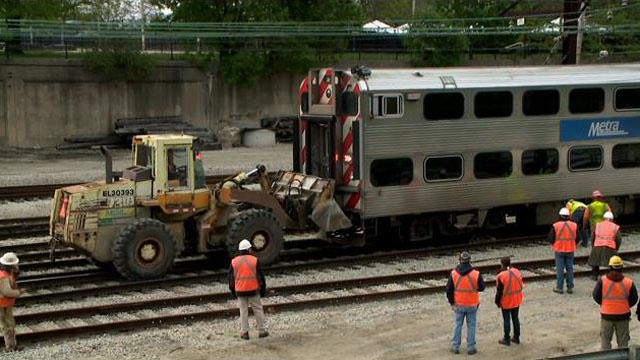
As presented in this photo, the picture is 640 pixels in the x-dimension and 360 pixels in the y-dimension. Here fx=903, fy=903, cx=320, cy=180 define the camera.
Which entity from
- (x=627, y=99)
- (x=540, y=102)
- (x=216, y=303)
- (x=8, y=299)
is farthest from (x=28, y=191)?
(x=627, y=99)

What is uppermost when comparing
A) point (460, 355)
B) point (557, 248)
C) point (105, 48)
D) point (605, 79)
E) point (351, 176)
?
point (105, 48)

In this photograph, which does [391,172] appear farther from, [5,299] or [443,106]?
[5,299]

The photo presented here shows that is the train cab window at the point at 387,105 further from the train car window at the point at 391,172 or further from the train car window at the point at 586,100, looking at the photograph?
the train car window at the point at 586,100

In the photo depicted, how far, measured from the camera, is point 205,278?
56.3 ft

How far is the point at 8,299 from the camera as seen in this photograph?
12914mm

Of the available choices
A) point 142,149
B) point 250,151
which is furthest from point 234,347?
point 250,151

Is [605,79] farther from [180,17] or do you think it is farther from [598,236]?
[180,17]

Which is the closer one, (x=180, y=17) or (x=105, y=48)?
(x=105, y=48)

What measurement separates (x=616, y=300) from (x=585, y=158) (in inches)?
361

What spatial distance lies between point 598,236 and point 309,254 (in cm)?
628

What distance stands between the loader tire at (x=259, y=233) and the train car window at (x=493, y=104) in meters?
5.20

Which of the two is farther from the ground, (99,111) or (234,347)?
(99,111)

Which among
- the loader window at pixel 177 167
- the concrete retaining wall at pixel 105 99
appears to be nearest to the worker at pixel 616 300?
the loader window at pixel 177 167

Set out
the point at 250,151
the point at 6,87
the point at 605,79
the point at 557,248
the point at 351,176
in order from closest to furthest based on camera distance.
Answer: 1. the point at 557,248
2. the point at 351,176
3. the point at 605,79
4. the point at 6,87
5. the point at 250,151
